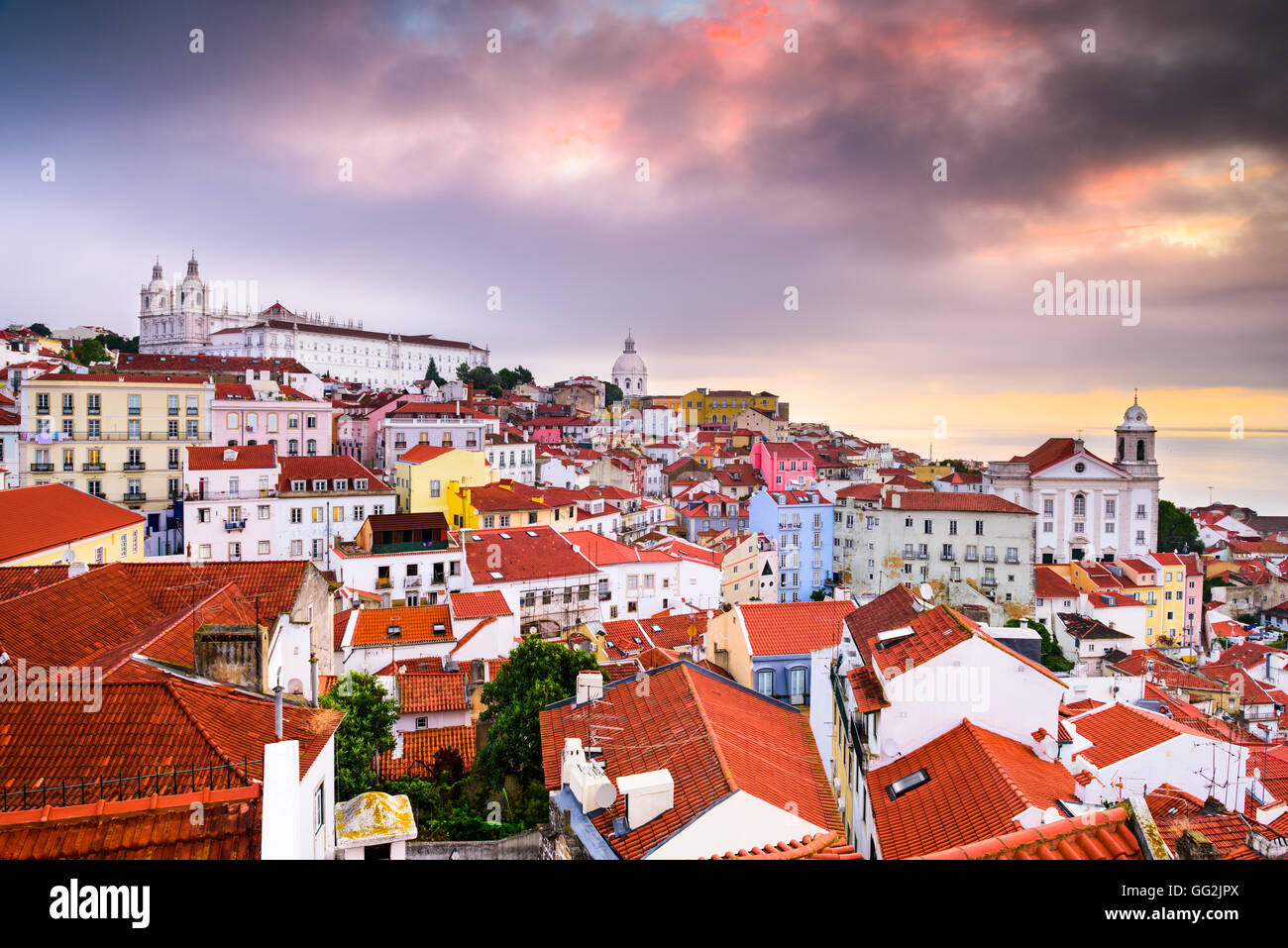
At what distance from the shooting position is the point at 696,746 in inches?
216

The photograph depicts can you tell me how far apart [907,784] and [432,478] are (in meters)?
20.2

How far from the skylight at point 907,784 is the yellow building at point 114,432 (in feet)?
73.0

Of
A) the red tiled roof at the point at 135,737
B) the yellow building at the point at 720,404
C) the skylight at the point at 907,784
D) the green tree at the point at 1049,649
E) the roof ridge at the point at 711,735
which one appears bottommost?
the green tree at the point at 1049,649

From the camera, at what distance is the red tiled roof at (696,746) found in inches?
186

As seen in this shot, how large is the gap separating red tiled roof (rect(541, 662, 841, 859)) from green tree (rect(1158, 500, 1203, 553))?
129ft

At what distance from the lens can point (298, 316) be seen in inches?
2427

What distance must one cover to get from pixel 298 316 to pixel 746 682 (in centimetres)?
6099

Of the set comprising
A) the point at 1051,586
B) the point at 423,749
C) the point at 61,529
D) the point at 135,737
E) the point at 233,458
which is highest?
the point at 233,458

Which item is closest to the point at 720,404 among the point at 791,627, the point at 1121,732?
the point at 791,627

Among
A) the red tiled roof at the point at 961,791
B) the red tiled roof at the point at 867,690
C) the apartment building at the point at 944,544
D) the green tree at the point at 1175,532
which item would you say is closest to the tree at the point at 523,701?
the red tiled roof at the point at 867,690

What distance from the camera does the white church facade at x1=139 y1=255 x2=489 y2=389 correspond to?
51656mm

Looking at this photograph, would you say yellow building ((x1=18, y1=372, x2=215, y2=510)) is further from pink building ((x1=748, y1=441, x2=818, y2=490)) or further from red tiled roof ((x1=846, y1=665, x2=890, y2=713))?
pink building ((x1=748, y1=441, x2=818, y2=490))

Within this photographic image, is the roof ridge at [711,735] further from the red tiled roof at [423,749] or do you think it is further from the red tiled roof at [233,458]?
the red tiled roof at [233,458]

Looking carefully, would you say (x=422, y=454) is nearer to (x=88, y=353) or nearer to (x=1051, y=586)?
(x=1051, y=586)
